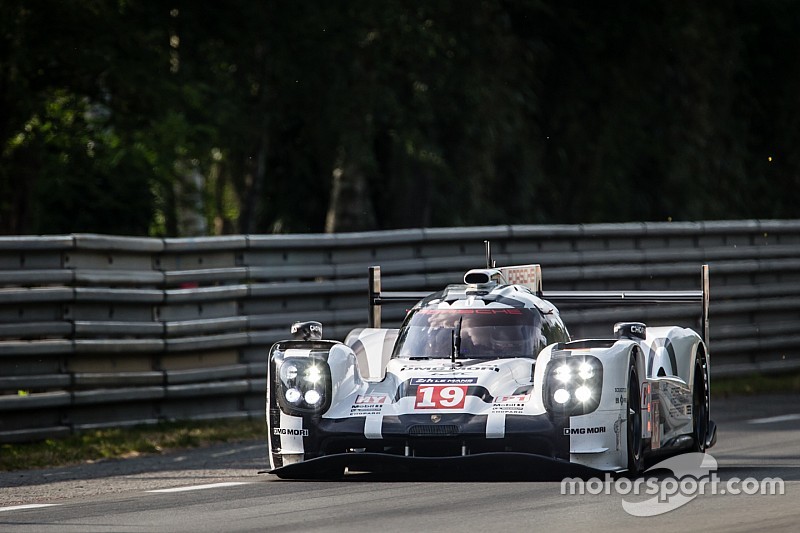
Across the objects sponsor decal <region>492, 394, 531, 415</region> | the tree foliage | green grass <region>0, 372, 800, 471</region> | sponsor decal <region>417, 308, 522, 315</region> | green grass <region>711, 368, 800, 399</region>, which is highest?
the tree foliage

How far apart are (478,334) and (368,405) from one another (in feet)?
3.74

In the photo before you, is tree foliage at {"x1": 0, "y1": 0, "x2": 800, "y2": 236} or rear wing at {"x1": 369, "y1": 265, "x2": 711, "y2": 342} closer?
rear wing at {"x1": 369, "y1": 265, "x2": 711, "y2": 342}

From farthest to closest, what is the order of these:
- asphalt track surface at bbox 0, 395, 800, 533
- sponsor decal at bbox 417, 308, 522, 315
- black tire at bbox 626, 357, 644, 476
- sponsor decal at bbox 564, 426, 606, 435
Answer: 1. sponsor decal at bbox 417, 308, 522, 315
2. black tire at bbox 626, 357, 644, 476
3. sponsor decal at bbox 564, 426, 606, 435
4. asphalt track surface at bbox 0, 395, 800, 533

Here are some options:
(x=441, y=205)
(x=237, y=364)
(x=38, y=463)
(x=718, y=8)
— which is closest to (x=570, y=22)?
(x=718, y=8)

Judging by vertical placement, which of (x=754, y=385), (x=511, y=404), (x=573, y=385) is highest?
(x=573, y=385)

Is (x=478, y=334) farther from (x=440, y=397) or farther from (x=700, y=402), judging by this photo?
(x=700, y=402)

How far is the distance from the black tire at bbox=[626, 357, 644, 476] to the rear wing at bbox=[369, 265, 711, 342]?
5.79 ft

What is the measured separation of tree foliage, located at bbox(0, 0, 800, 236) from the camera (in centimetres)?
1875

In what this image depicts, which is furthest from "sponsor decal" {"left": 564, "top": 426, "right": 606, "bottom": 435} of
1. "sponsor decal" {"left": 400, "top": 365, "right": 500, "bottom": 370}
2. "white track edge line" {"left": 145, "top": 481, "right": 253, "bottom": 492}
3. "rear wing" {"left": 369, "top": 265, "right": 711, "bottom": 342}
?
"rear wing" {"left": 369, "top": 265, "right": 711, "bottom": 342}

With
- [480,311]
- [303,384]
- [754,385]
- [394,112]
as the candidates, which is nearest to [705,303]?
[480,311]

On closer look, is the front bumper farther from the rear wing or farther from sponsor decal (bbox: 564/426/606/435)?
the rear wing

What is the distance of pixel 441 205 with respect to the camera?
74.4ft

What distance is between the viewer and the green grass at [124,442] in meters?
11.7

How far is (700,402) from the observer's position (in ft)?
37.6
